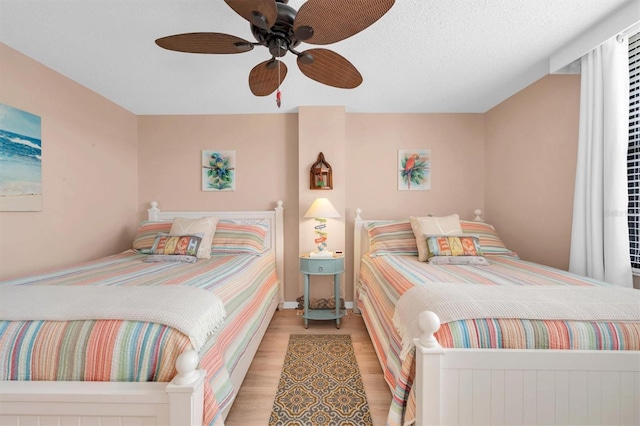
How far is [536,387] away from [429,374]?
431 millimetres

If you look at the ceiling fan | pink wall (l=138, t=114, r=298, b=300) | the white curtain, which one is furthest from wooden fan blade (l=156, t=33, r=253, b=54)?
the white curtain

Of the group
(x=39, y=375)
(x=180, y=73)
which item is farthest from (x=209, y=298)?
(x=180, y=73)

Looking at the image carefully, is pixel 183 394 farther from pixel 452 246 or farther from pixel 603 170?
pixel 603 170

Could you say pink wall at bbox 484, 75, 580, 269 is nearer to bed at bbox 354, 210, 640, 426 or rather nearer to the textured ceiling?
the textured ceiling

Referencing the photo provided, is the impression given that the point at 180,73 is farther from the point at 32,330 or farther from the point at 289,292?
the point at 289,292

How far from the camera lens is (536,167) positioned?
2463 millimetres

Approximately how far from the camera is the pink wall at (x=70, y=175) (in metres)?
2.00

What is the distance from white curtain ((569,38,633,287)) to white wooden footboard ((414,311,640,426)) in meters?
0.93

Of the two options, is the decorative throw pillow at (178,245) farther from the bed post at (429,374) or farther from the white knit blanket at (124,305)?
the bed post at (429,374)

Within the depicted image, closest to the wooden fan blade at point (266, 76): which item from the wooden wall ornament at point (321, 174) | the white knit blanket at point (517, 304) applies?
the wooden wall ornament at point (321, 174)

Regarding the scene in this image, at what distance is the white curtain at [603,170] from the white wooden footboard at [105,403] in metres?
2.34

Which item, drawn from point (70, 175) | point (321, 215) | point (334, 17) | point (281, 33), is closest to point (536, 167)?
point (321, 215)

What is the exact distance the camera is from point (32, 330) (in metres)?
1.04

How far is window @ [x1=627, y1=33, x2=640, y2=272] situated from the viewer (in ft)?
5.63
